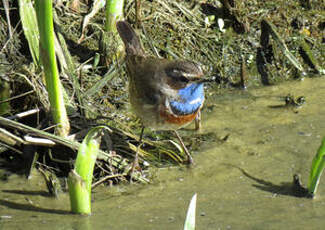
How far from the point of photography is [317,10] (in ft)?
25.2

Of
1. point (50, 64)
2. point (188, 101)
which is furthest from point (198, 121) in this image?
point (50, 64)

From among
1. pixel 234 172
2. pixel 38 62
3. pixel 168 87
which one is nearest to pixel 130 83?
pixel 168 87

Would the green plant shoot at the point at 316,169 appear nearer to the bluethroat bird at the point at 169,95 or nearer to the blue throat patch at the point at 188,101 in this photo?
the bluethroat bird at the point at 169,95

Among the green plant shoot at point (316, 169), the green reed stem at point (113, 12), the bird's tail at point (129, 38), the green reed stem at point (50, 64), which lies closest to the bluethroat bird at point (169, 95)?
the bird's tail at point (129, 38)

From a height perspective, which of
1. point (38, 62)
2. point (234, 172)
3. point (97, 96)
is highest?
point (38, 62)

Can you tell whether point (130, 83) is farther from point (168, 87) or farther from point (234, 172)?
point (234, 172)

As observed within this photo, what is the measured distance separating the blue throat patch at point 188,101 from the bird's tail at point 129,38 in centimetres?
77

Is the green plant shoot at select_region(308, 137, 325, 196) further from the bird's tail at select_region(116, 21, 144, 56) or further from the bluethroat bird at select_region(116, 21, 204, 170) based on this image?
the bird's tail at select_region(116, 21, 144, 56)

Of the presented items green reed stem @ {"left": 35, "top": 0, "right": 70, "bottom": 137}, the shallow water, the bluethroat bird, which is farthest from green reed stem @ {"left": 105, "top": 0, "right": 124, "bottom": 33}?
green reed stem @ {"left": 35, "top": 0, "right": 70, "bottom": 137}

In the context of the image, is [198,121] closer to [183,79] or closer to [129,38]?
[183,79]

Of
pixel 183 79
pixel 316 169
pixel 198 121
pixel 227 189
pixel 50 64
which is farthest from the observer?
pixel 198 121

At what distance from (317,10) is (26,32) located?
3903 mm

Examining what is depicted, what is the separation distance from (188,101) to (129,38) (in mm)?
1042

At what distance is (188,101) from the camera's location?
534 centimetres
